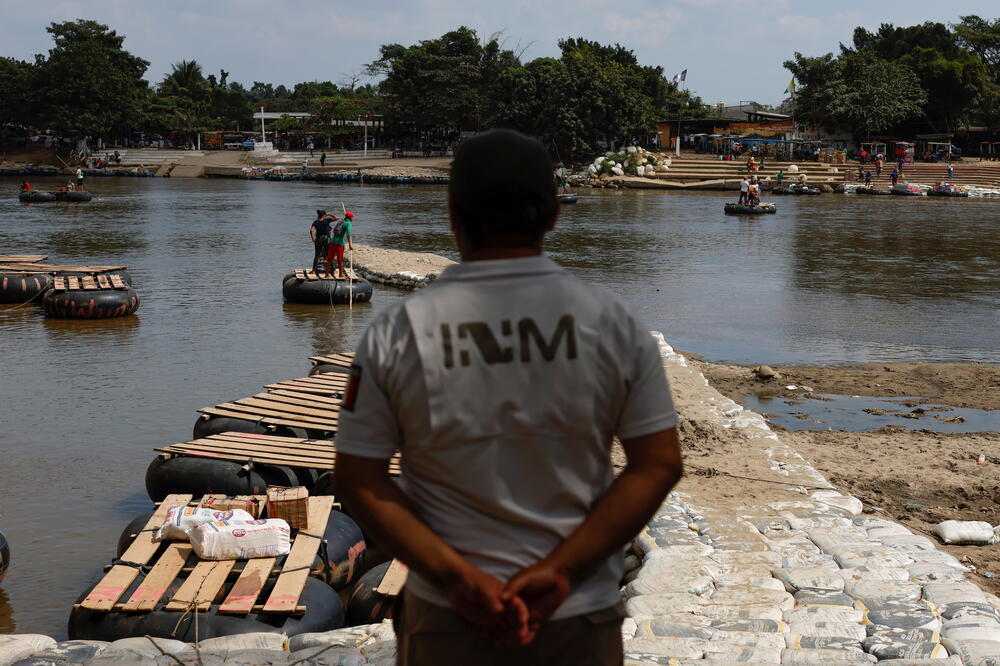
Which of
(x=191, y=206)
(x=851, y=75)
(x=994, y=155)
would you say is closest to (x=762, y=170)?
(x=851, y=75)

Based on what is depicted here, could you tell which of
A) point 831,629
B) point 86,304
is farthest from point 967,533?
point 86,304

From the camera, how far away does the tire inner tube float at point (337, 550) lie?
6418 mm

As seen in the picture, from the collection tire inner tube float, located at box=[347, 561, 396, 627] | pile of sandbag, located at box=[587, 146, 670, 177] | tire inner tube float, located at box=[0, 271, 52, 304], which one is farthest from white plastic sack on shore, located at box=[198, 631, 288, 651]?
pile of sandbag, located at box=[587, 146, 670, 177]

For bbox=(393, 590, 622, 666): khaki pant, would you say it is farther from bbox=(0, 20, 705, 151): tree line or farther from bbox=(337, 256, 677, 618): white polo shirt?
bbox=(0, 20, 705, 151): tree line

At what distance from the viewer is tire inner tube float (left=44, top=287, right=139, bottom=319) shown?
16.7 metres

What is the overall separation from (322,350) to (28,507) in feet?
21.6

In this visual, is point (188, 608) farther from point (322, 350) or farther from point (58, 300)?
point (58, 300)

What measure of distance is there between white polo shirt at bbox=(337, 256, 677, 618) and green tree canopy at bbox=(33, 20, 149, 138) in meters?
83.9

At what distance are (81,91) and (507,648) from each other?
279 ft

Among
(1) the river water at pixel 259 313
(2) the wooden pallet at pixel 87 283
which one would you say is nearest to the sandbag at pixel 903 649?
(1) the river water at pixel 259 313

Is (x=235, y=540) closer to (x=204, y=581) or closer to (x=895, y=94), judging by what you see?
(x=204, y=581)

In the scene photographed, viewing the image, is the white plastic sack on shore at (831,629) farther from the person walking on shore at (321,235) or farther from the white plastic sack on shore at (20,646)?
the person walking on shore at (321,235)

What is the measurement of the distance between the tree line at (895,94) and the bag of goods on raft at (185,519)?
68814 millimetres

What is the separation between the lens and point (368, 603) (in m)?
6.10
